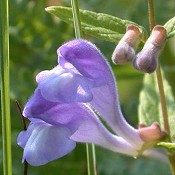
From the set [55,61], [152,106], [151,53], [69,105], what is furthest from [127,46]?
[55,61]

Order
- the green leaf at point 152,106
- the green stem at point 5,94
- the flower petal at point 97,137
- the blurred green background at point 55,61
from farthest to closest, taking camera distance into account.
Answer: the blurred green background at point 55,61 → the green leaf at point 152,106 → the flower petal at point 97,137 → the green stem at point 5,94

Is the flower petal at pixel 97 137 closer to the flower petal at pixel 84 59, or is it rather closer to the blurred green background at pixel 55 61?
the flower petal at pixel 84 59

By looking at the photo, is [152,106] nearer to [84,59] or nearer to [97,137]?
[97,137]

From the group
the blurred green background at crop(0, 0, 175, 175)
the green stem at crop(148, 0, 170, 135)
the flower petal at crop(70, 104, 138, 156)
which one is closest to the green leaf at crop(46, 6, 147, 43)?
the green stem at crop(148, 0, 170, 135)

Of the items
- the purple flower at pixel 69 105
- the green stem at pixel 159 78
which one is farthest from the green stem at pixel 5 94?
the green stem at pixel 159 78

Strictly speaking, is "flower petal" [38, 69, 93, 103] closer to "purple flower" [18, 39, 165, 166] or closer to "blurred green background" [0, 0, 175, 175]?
"purple flower" [18, 39, 165, 166]

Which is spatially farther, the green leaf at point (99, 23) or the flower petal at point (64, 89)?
the green leaf at point (99, 23)

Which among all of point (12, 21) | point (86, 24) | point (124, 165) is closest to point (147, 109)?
point (86, 24)

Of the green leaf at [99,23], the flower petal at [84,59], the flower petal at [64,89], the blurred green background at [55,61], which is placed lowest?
the blurred green background at [55,61]
